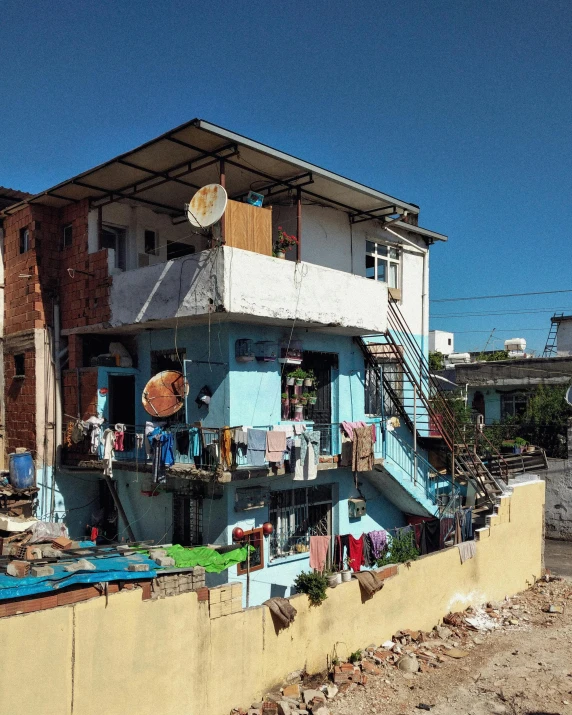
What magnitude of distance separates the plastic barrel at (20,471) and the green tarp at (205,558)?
17.2ft

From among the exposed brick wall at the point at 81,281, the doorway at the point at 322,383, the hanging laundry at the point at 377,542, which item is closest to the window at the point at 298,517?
the hanging laundry at the point at 377,542

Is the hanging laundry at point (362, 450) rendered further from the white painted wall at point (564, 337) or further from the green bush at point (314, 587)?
the white painted wall at point (564, 337)

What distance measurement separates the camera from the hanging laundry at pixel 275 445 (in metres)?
13.5

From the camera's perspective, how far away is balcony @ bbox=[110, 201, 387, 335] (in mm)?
13031

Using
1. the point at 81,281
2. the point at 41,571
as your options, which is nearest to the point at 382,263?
the point at 81,281

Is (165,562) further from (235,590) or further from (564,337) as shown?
(564,337)

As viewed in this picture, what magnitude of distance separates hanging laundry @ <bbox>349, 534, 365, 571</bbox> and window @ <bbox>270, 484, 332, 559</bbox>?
70 cm

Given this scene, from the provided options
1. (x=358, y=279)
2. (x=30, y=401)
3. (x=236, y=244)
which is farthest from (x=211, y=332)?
(x=30, y=401)

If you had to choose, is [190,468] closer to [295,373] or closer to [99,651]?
[295,373]

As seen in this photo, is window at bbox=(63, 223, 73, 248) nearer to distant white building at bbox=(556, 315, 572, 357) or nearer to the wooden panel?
the wooden panel

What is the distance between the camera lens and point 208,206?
42.2 ft

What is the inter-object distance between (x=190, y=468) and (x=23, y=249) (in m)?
8.55

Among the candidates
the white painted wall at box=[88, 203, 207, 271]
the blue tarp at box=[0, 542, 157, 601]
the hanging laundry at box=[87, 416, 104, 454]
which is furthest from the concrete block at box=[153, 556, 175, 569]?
the white painted wall at box=[88, 203, 207, 271]

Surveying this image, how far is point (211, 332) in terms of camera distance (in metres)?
14.2
